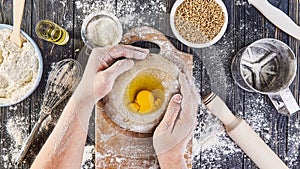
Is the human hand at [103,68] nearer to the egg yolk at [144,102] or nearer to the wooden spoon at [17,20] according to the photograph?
the egg yolk at [144,102]

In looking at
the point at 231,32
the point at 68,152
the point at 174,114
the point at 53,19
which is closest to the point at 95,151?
the point at 68,152

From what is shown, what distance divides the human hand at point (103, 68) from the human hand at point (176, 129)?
13cm

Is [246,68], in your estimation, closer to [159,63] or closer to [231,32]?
[231,32]

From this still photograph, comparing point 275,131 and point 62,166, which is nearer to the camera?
point 62,166

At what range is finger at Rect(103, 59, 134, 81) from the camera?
43.7 inches

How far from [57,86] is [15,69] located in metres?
0.11

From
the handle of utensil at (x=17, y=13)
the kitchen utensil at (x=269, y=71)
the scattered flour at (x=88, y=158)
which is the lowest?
the scattered flour at (x=88, y=158)

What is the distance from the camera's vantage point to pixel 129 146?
46.0 inches

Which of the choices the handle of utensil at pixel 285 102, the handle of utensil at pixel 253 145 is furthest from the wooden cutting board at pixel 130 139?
the handle of utensil at pixel 285 102

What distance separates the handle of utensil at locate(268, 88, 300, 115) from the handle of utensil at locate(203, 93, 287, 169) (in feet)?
0.34

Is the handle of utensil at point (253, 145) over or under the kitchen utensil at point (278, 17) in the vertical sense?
under

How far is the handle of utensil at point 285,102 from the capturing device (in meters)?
1.20

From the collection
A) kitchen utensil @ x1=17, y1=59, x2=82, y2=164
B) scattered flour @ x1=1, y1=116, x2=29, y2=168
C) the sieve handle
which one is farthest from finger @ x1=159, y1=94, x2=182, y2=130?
scattered flour @ x1=1, y1=116, x2=29, y2=168

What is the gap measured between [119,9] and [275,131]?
1.63 feet
